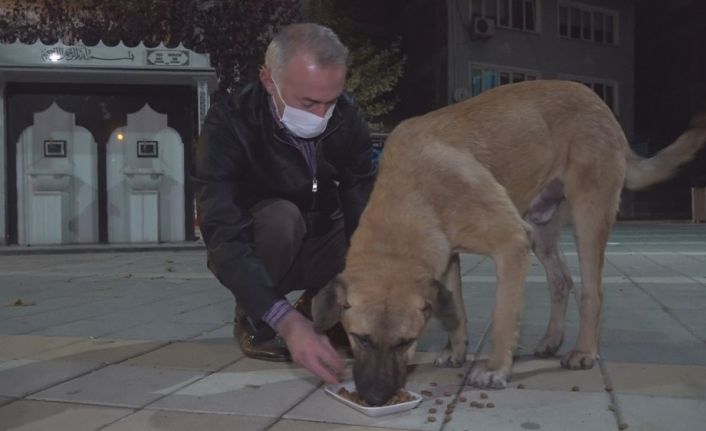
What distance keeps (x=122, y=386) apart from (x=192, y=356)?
67 centimetres

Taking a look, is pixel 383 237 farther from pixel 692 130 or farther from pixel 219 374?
pixel 692 130

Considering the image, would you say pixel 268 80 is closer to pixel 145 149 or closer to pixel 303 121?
pixel 303 121

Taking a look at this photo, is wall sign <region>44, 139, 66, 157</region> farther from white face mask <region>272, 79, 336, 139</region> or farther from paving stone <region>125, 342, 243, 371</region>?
white face mask <region>272, 79, 336, 139</region>

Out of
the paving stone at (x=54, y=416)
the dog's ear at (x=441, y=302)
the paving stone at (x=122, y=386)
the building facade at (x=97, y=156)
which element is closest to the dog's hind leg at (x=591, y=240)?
the dog's ear at (x=441, y=302)

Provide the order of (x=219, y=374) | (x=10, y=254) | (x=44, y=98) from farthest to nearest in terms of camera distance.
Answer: (x=44, y=98), (x=10, y=254), (x=219, y=374)

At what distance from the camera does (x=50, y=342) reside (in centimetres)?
433

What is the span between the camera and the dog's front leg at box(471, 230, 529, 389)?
3289 mm

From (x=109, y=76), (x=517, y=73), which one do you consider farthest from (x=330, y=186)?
(x=517, y=73)

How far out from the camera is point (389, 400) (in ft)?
9.22

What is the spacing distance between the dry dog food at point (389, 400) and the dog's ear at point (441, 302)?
1.20ft

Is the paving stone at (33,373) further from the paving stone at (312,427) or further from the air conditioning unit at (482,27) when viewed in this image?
the air conditioning unit at (482,27)

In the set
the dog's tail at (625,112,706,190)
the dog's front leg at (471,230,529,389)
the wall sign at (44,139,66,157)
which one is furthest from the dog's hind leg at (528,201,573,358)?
the wall sign at (44,139,66,157)

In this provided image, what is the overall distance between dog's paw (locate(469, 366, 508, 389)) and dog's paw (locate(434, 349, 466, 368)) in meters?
0.39

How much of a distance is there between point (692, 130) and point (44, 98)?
474 inches
